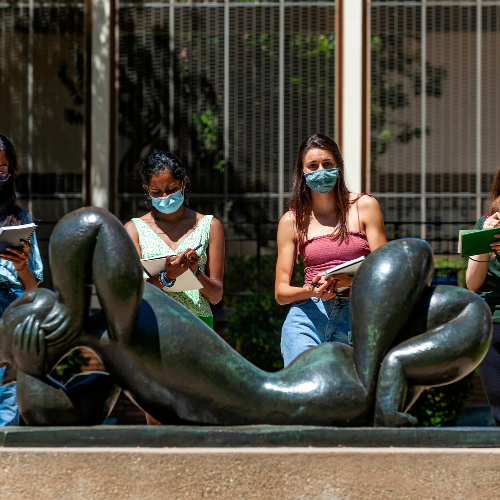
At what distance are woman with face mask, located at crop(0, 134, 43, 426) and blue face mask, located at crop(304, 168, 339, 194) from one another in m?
1.34

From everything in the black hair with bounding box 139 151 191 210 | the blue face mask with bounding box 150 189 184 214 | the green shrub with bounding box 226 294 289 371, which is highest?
the black hair with bounding box 139 151 191 210

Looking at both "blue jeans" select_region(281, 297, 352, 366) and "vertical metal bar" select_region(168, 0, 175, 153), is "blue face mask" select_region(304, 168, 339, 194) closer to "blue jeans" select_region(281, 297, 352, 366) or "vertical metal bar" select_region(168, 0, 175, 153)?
"blue jeans" select_region(281, 297, 352, 366)

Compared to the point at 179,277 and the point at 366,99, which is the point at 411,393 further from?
the point at 366,99

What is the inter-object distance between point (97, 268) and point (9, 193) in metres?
1.42

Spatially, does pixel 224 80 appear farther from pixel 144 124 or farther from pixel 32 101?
pixel 32 101

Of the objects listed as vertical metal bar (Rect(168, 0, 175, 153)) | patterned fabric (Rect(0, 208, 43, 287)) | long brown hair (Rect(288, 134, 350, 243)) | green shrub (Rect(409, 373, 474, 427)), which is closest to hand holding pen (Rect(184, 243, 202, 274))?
long brown hair (Rect(288, 134, 350, 243))

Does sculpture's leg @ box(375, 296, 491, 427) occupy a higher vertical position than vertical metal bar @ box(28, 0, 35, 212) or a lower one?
lower

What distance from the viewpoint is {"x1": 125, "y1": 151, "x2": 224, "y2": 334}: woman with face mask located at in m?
3.49

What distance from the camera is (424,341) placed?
2.36 metres

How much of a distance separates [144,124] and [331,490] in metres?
7.22

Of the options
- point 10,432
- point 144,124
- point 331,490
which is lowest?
point 331,490

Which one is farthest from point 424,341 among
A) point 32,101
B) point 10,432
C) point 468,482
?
point 32,101

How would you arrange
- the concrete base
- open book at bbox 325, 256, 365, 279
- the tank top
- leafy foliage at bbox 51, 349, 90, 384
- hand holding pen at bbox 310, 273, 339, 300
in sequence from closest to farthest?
the concrete base → open book at bbox 325, 256, 365, 279 → hand holding pen at bbox 310, 273, 339, 300 → the tank top → leafy foliage at bbox 51, 349, 90, 384

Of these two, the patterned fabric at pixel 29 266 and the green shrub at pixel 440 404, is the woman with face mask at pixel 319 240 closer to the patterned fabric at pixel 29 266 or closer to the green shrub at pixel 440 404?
the patterned fabric at pixel 29 266
